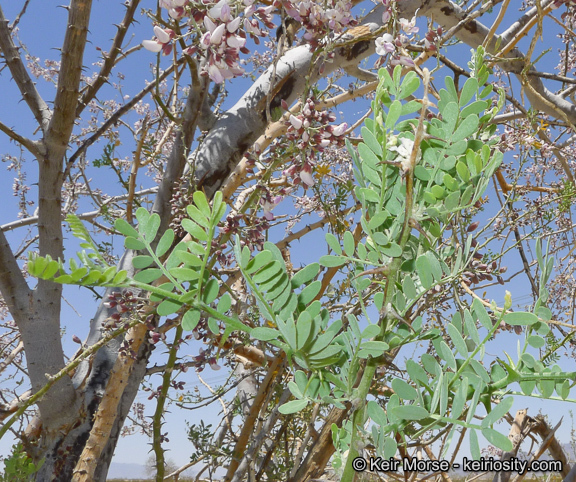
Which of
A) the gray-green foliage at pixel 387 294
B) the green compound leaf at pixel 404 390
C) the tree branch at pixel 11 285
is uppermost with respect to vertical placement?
the tree branch at pixel 11 285

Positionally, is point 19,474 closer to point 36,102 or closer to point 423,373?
point 423,373

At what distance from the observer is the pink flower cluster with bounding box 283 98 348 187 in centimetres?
79

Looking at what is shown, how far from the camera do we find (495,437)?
0.31 m

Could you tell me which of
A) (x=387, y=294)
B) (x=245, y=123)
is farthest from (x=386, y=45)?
(x=245, y=123)

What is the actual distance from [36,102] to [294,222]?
1895 mm

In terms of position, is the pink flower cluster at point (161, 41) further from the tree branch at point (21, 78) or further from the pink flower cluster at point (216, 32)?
the tree branch at point (21, 78)

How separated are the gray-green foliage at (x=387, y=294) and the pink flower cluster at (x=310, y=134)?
374 millimetres

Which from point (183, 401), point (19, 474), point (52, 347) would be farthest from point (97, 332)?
point (19, 474)

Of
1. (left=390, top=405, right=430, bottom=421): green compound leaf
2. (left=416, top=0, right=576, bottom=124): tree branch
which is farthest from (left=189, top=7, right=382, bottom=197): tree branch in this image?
(left=390, top=405, right=430, bottom=421): green compound leaf

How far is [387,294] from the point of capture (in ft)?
1.19

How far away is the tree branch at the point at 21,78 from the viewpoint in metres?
1.47

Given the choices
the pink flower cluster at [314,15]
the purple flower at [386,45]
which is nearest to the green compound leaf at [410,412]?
the purple flower at [386,45]

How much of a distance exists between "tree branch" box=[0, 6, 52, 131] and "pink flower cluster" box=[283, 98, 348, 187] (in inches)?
41.1

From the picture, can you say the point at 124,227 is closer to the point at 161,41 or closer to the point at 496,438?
the point at 496,438
